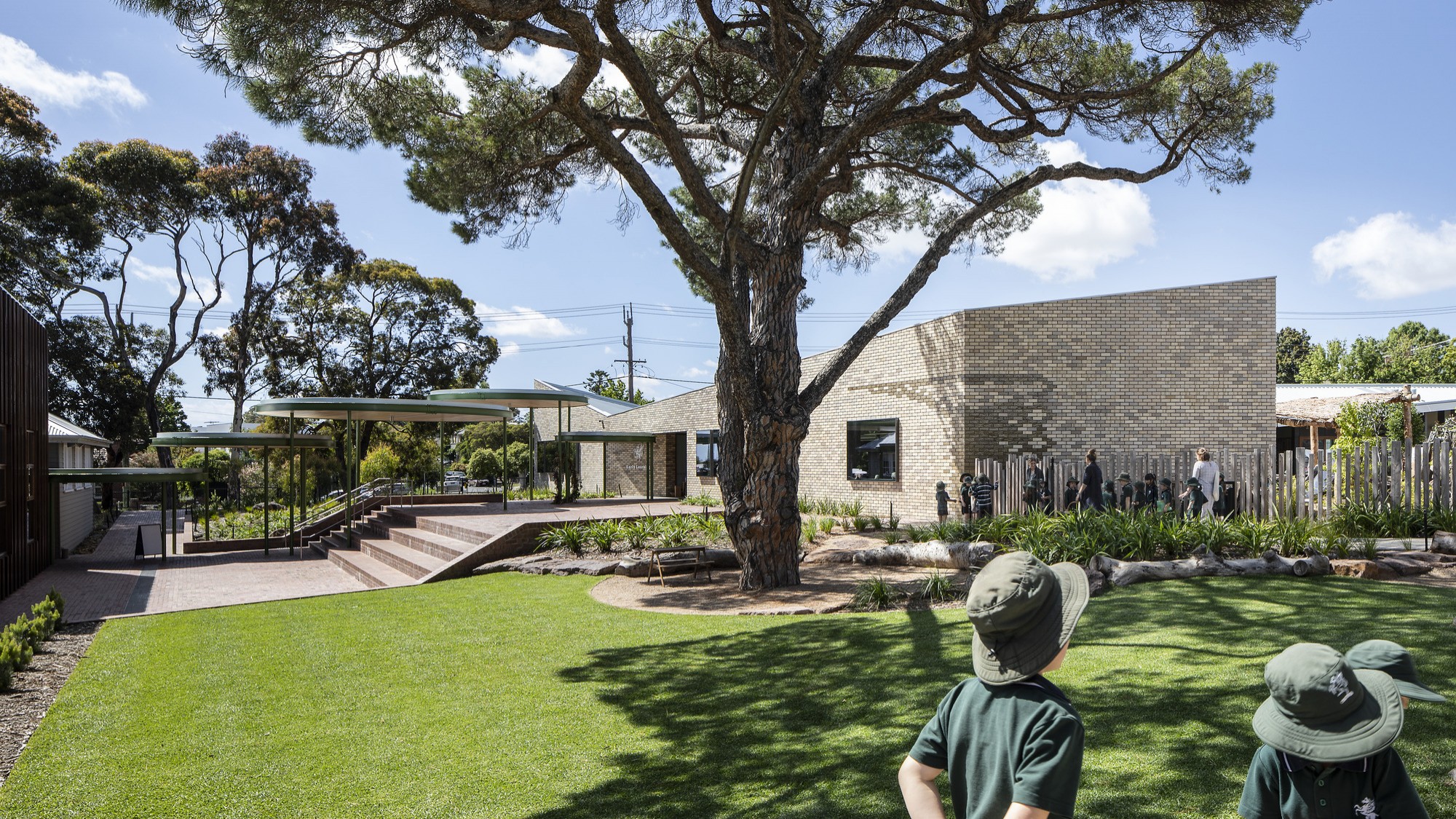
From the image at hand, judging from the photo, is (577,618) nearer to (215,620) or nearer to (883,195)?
(215,620)

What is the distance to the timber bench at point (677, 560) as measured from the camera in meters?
11.9

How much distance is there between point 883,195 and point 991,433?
4966 mm

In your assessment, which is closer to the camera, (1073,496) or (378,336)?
(1073,496)

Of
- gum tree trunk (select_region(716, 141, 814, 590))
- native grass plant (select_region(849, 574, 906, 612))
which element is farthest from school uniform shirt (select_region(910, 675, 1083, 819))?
gum tree trunk (select_region(716, 141, 814, 590))

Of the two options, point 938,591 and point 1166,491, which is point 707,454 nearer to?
point 1166,491

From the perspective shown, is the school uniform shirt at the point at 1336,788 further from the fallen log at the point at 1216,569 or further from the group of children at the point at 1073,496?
the group of children at the point at 1073,496

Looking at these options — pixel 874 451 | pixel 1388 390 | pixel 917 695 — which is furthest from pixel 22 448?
pixel 1388 390

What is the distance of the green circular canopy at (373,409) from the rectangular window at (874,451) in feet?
27.0

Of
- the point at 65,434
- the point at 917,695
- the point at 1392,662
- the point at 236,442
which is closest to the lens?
the point at 1392,662

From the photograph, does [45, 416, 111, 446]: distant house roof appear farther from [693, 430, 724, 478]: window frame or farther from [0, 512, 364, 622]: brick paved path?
[693, 430, 724, 478]: window frame

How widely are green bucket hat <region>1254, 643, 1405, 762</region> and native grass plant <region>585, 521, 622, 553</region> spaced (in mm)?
12315

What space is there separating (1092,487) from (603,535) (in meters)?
7.61

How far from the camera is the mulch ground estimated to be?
5520mm

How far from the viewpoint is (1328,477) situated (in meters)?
12.5
